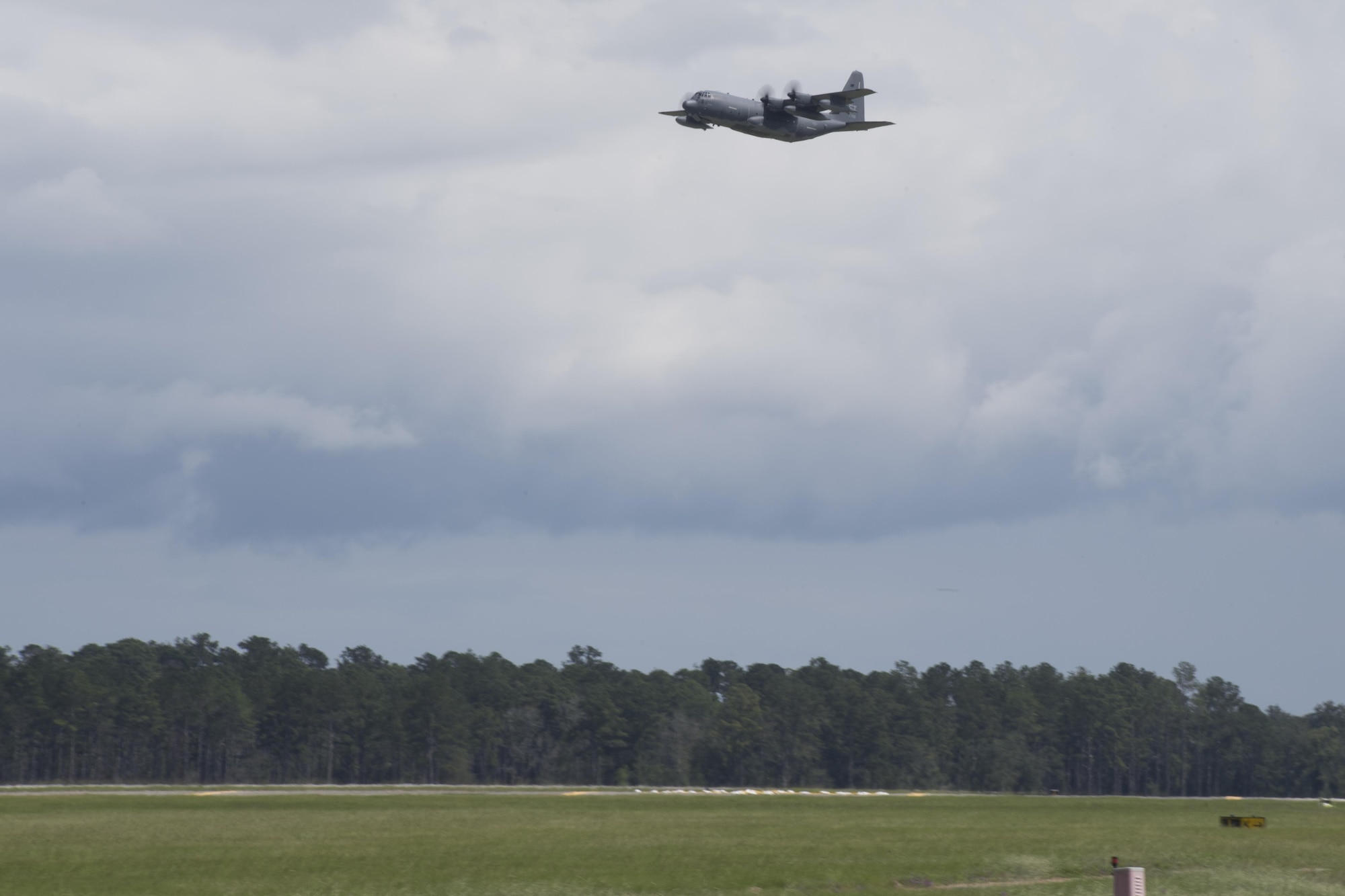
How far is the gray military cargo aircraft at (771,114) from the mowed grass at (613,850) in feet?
113

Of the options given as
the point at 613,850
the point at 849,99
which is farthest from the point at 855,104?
the point at 613,850

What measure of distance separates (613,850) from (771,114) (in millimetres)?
35768

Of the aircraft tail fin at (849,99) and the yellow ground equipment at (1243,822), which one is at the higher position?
the aircraft tail fin at (849,99)

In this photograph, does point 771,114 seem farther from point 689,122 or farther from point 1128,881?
point 1128,881

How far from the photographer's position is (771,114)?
69688 mm

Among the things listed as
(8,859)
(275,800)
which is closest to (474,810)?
(275,800)

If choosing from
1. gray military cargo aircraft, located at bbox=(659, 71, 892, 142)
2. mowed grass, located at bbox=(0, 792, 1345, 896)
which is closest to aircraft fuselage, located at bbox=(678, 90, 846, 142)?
gray military cargo aircraft, located at bbox=(659, 71, 892, 142)

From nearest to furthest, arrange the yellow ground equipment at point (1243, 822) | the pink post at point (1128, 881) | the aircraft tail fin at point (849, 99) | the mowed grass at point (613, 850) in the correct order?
the pink post at point (1128, 881) → the mowed grass at point (613, 850) → the aircraft tail fin at point (849, 99) → the yellow ground equipment at point (1243, 822)

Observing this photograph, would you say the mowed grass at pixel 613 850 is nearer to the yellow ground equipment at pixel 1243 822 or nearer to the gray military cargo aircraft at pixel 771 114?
the yellow ground equipment at pixel 1243 822

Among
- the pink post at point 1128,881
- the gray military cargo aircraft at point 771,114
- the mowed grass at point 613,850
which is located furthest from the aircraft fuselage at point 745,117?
the pink post at point 1128,881

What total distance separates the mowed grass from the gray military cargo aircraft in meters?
34.4

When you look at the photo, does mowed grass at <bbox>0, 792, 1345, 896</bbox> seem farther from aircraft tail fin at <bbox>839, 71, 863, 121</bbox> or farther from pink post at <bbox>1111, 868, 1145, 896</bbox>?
aircraft tail fin at <bbox>839, 71, 863, 121</bbox>

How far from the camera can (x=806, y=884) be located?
159 ft

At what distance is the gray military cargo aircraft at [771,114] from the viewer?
68.8 metres
